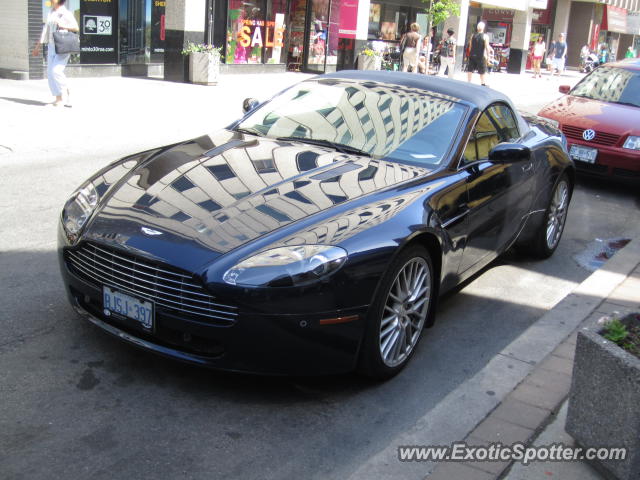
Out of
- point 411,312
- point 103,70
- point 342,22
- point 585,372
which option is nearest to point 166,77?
point 103,70

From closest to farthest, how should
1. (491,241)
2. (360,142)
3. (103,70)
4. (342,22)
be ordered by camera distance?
(360,142) → (491,241) → (103,70) → (342,22)

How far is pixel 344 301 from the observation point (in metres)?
3.77

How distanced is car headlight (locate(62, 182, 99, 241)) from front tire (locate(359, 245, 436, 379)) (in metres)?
1.63

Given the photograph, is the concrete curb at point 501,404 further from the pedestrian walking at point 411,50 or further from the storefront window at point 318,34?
the storefront window at point 318,34

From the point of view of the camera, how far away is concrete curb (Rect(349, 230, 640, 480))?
11.0 feet

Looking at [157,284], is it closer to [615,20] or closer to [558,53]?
[558,53]

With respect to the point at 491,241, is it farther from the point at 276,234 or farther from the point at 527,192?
the point at 276,234

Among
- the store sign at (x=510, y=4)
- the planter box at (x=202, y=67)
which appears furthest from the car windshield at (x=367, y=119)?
the store sign at (x=510, y=4)

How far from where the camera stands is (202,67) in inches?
698

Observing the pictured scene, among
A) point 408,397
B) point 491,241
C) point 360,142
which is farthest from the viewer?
point 491,241

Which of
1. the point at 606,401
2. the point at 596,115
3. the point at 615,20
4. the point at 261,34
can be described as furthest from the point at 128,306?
the point at 615,20

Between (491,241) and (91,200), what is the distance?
8.85ft

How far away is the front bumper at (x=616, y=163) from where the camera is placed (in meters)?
9.82

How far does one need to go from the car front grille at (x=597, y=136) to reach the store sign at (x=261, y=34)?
13512mm
